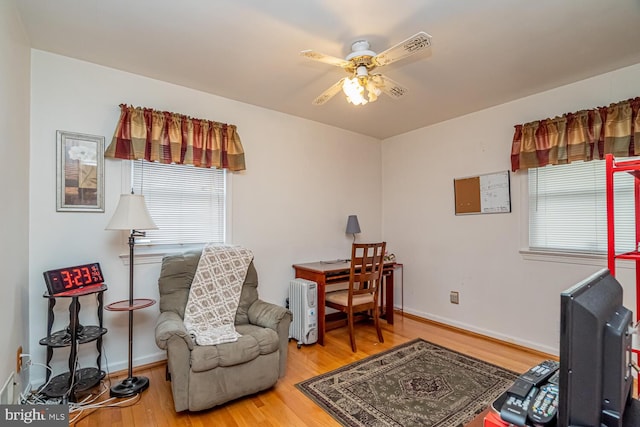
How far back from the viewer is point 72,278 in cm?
224

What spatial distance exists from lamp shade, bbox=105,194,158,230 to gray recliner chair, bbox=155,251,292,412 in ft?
1.55

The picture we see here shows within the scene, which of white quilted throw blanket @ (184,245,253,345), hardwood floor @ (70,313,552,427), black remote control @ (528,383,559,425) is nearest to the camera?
black remote control @ (528,383,559,425)

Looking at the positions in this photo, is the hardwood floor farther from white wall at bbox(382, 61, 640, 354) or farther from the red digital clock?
the red digital clock

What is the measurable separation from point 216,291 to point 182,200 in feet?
3.05

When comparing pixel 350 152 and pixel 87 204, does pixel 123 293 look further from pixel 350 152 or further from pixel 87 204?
pixel 350 152

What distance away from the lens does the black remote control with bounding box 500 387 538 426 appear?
0.80 metres

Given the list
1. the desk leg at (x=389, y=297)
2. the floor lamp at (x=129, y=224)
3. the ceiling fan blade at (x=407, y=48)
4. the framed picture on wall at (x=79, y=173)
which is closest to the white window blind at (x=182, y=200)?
the framed picture on wall at (x=79, y=173)

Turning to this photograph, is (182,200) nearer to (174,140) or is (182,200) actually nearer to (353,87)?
(174,140)

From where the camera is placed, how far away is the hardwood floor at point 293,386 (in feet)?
6.62

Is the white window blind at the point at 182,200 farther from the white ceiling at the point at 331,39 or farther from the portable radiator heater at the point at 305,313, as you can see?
the portable radiator heater at the point at 305,313

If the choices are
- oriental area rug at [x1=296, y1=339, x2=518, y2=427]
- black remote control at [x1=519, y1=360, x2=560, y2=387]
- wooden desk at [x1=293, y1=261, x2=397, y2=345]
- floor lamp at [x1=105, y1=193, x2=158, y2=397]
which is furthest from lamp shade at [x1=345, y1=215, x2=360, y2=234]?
black remote control at [x1=519, y1=360, x2=560, y2=387]

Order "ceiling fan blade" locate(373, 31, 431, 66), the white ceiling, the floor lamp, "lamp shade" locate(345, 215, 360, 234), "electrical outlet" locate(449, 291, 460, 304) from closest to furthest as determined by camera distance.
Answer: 1. "ceiling fan blade" locate(373, 31, 431, 66)
2. the white ceiling
3. the floor lamp
4. "electrical outlet" locate(449, 291, 460, 304)
5. "lamp shade" locate(345, 215, 360, 234)

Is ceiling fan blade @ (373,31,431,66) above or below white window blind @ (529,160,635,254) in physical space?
above

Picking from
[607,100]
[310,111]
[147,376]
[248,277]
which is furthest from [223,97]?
[607,100]
